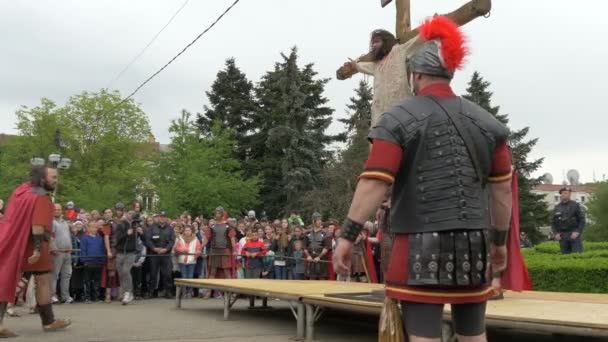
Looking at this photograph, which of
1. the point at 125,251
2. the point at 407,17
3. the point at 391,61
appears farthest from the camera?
the point at 125,251

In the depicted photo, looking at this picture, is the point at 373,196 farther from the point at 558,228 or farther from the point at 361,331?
the point at 558,228

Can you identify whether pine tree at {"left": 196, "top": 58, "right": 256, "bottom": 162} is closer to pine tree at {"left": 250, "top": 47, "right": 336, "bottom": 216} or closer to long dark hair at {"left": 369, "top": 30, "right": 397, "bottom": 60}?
pine tree at {"left": 250, "top": 47, "right": 336, "bottom": 216}

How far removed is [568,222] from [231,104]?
4012 cm

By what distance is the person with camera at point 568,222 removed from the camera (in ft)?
38.7

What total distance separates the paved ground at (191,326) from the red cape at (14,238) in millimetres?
746

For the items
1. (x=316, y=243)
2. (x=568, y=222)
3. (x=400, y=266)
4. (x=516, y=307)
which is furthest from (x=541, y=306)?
(x=316, y=243)

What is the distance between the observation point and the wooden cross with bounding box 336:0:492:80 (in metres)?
5.65

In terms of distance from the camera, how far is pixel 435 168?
115 inches

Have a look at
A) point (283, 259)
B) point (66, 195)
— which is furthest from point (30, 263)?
point (66, 195)

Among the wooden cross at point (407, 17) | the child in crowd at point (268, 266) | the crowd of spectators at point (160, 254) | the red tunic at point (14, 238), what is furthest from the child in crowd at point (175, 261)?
the wooden cross at point (407, 17)

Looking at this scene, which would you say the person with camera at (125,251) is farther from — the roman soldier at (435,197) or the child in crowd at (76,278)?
the roman soldier at (435,197)

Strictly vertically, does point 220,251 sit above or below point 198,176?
below

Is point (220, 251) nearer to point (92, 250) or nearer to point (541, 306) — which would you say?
point (92, 250)

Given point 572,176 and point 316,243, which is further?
point 572,176
